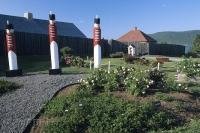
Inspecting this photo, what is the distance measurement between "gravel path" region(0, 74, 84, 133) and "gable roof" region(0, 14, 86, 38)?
1009 inches

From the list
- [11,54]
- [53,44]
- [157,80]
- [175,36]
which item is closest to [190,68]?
[157,80]

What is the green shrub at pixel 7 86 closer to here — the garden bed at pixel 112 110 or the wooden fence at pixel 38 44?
the garden bed at pixel 112 110

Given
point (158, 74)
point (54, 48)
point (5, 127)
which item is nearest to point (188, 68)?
Answer: point (158, 74)

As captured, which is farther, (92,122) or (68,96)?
(68,96)

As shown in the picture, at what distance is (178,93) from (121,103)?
234 cm

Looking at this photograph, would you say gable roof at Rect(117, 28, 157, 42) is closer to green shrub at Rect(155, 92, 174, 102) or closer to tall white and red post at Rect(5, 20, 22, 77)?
tall white and red post at Rect(5, 20, 22, 77)

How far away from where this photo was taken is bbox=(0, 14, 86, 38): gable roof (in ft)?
143

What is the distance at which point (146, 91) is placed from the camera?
42.5 feet

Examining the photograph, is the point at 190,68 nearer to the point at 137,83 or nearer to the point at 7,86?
the point at 137,83

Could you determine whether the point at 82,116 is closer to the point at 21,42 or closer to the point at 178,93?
the point at 178,93

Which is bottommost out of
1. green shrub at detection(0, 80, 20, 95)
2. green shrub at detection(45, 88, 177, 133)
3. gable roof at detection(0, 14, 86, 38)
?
green shrub at detection(45, 88, 177, 133)

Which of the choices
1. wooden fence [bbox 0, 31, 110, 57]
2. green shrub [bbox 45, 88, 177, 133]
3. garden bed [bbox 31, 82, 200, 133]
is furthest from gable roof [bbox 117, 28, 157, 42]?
green shrub [bbox 45, 88, 177, 133]

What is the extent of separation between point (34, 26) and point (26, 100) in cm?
3567

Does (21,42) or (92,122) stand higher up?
(21,42)
